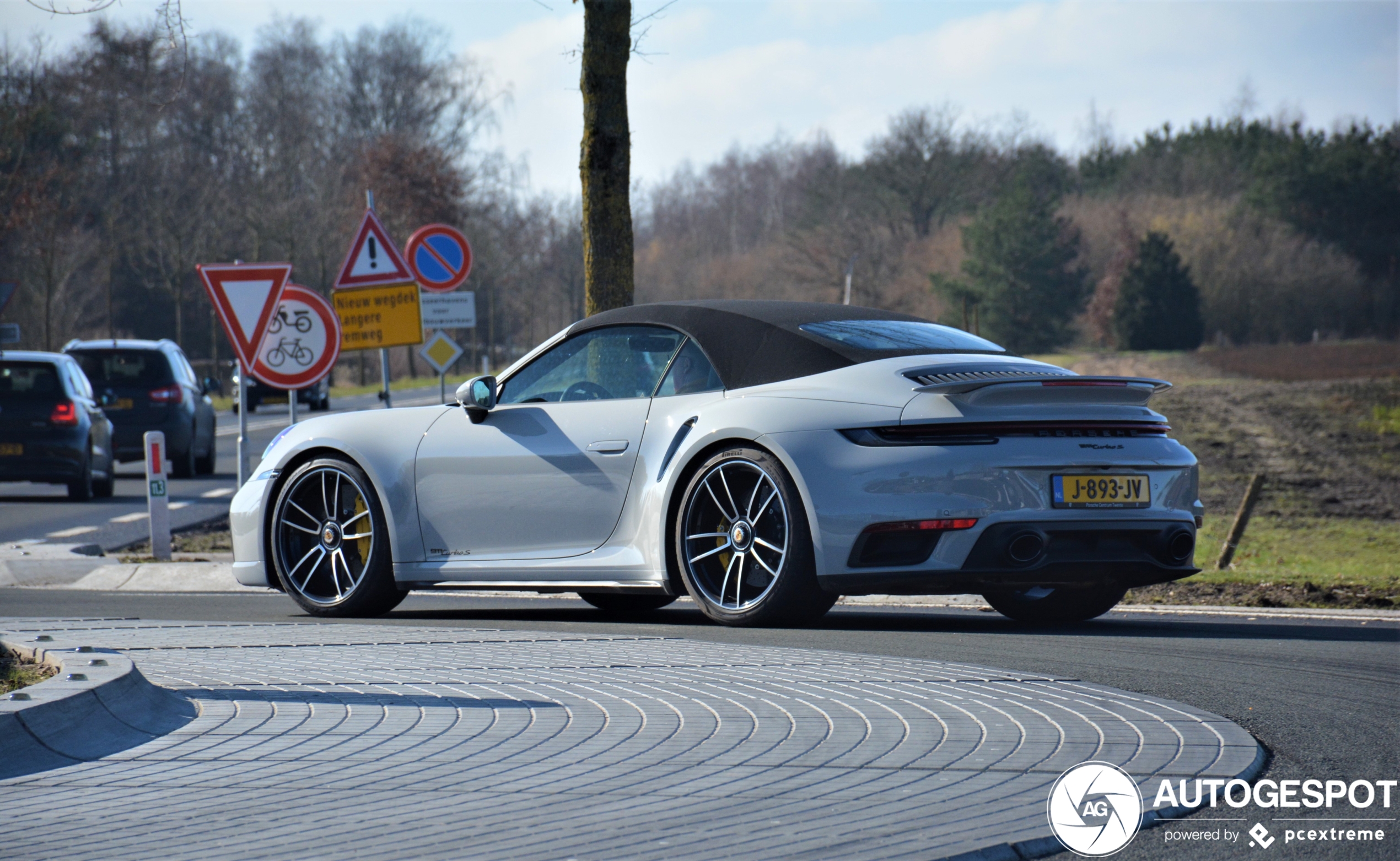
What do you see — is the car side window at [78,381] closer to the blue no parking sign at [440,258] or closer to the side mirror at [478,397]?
the blue no parking sign at [440,258]

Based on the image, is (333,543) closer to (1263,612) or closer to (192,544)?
(1263,612)

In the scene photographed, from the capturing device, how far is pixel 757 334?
739cm

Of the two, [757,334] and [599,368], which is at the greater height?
[757,334]

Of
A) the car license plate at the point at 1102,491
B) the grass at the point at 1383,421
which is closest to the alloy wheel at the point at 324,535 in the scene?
the car license plate at the point at 1102,491

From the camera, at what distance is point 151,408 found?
2159 cm

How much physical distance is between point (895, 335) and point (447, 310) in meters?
12.3

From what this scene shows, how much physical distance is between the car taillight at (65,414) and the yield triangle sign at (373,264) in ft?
18.1

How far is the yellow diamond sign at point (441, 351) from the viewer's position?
21719 millimetres

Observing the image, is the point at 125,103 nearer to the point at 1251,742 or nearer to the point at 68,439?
the point at 68,439

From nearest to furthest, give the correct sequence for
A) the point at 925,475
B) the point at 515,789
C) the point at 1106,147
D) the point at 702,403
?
the point at 515,789 < the point at 925,475 < the point at 702,403 < the point at 1106,147

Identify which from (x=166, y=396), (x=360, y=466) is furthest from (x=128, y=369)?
(x=360, y=466)

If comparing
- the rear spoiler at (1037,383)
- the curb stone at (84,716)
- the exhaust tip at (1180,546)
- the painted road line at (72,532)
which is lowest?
the painted road line at (72,532)

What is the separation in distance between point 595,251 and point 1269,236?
66.3 meters

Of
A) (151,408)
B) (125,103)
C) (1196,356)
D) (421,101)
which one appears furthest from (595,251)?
(421,101)
